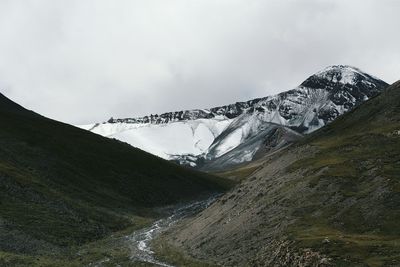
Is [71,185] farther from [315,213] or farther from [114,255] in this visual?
[315,213]

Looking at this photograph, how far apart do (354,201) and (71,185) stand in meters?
78.7

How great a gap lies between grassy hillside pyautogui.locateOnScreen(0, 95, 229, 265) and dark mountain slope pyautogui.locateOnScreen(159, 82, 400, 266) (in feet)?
62.2

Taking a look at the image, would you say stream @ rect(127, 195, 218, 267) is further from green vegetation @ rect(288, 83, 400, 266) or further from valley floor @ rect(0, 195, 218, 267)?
green vegetation @ rect(288, 83, 400, 266)

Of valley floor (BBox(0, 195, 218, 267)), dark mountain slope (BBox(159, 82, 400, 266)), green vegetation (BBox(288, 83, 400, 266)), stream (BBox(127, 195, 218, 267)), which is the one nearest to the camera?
green vegetation (BBox(288, 83, 400, 266))

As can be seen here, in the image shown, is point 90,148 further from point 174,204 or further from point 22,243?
point 22,243

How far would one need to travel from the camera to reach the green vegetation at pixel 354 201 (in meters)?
47.9

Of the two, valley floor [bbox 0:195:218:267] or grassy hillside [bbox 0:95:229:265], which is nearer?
valley floor [bbox 0:195:218:267]

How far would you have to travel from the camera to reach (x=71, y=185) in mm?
124250

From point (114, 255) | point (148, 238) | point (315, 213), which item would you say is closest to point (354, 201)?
point (315, 213)

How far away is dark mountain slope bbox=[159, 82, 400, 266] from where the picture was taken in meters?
49.8

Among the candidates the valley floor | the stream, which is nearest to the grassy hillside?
the valley floor

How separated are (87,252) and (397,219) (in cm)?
3995

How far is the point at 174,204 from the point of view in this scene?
15012 cm

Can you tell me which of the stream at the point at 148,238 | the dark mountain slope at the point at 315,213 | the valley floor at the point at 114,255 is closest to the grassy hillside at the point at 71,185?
the valley floor at the point at 114,255
